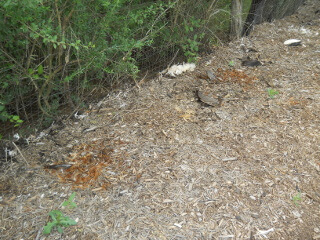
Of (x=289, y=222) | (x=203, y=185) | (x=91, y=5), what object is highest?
(x=91, y=5)

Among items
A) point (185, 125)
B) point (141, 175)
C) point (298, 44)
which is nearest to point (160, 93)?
point (185, 125)

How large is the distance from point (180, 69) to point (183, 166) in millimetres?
2086

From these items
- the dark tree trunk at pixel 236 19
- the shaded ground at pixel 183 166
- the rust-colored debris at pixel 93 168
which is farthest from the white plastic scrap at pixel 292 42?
the rust-colored debris at pixel 93 168

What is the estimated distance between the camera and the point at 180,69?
15.4 ft

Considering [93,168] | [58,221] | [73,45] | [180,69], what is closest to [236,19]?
[180,69]

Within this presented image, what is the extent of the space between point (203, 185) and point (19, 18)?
2158mm

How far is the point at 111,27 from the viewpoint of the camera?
3891 mm

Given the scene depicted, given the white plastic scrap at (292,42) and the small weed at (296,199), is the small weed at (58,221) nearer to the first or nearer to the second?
the small weed at (296,199)

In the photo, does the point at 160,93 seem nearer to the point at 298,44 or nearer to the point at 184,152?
the point at 184,152

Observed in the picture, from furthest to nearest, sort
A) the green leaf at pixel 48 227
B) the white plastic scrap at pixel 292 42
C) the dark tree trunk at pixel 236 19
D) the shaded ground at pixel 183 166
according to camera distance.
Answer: the dark tree trunk at pixel 236 19, the white plastic scrap at pixel 292 42, the shaded ground at pixel 183 166, the green leaf at pixel 48 227

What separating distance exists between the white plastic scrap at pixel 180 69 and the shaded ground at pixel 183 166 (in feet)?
0.81

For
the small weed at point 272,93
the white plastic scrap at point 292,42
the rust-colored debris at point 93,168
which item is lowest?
the small weed at point 272,93

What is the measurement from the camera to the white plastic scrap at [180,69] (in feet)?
15.3

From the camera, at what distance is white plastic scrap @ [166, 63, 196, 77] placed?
15.3 feet
